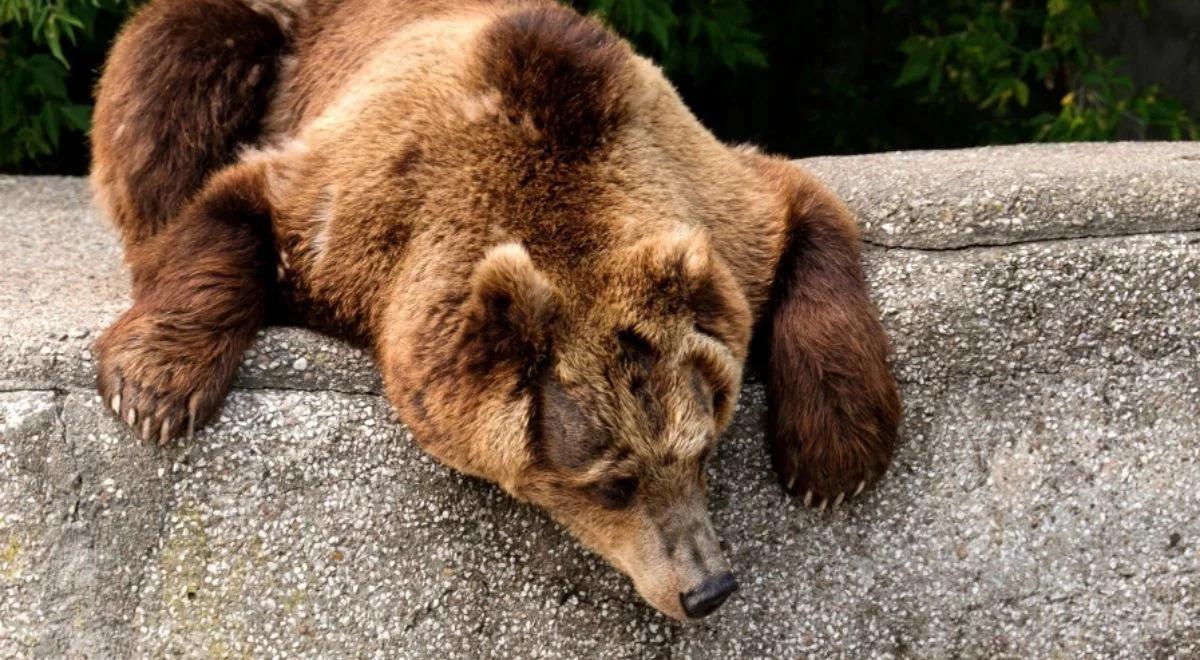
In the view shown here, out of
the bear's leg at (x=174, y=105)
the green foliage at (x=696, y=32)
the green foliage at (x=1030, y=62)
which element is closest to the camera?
the bear's leg at (x=174, y=105)

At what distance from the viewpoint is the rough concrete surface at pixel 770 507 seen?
3572 mm

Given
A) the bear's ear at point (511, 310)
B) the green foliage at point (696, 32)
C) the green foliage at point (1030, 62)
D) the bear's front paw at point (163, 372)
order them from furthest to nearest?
the green foliage at point (1030, 62)
the green foliage at point (696, 32)
the bear's front paw at point (163, 372)
the bear's ear at point (511, 310)

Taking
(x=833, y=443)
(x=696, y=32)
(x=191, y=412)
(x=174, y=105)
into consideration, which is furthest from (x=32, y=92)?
(x=833, y=443)

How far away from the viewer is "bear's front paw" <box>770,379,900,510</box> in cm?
359

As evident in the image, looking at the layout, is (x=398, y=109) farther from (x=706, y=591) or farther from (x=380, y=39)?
(x=706, y=591)

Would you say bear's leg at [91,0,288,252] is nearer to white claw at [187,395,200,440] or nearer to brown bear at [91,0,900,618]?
brown bear at [91,0,900,618]

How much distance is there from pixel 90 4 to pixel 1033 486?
4300mm

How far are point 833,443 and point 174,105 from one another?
2.45 m

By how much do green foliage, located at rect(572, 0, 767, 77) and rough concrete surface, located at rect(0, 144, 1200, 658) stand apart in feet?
6.77

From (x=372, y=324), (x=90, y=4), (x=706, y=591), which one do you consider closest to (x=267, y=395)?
(x=372, y=324)

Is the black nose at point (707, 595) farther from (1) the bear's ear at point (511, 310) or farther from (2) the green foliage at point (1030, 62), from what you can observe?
(2) the green foliage at point (1030, 62)

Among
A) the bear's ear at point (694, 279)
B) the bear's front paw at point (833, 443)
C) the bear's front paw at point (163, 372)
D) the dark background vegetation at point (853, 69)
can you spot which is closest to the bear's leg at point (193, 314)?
the bear's front paw at point (163, 372)

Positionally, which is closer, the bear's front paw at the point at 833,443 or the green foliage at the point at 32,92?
the bear's front paw at the point at 833,443

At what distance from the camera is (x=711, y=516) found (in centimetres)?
370
